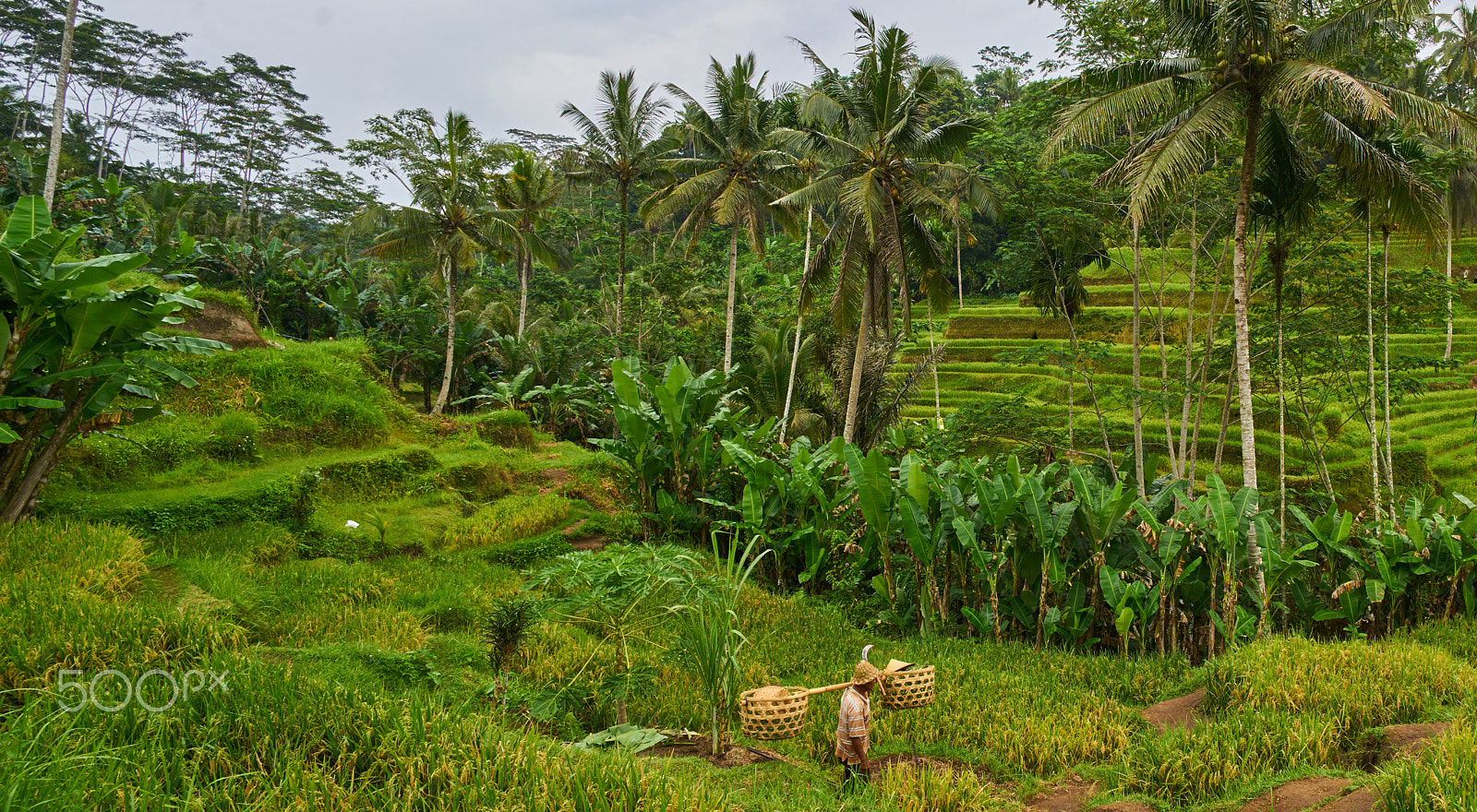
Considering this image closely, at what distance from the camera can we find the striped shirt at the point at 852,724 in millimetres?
3535

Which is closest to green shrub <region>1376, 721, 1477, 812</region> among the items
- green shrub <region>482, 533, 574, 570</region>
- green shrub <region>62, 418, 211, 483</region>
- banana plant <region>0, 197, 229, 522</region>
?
green shrub <region>482, 533, 574, 570</region>

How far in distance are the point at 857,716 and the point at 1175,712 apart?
319 centimetres

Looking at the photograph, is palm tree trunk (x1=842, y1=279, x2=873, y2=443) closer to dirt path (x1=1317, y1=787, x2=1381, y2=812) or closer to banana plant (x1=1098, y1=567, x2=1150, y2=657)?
banana plant (x1=1098, y1=567, x2=1150, y2=657)

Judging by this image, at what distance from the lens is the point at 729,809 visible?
2.89 meters

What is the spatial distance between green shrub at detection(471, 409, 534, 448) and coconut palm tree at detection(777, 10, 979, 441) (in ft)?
20.3

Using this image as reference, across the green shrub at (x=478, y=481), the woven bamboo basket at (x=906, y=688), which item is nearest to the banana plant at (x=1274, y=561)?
the woven bamboo basket at (x=906, y=688)

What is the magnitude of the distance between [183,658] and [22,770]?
61.1 inches

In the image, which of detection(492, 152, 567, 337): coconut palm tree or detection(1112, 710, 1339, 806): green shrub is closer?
detection(1112, 710, 1339, 806): green shrub

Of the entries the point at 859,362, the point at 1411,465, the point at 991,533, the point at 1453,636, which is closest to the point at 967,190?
the point at 859,362

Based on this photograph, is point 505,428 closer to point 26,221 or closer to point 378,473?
point 378,473

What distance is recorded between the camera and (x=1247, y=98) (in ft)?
28.8

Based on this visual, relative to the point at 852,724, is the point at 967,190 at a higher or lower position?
higher

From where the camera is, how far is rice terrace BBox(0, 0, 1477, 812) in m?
3.40

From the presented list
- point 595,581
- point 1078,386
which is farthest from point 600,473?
point 1078,386
